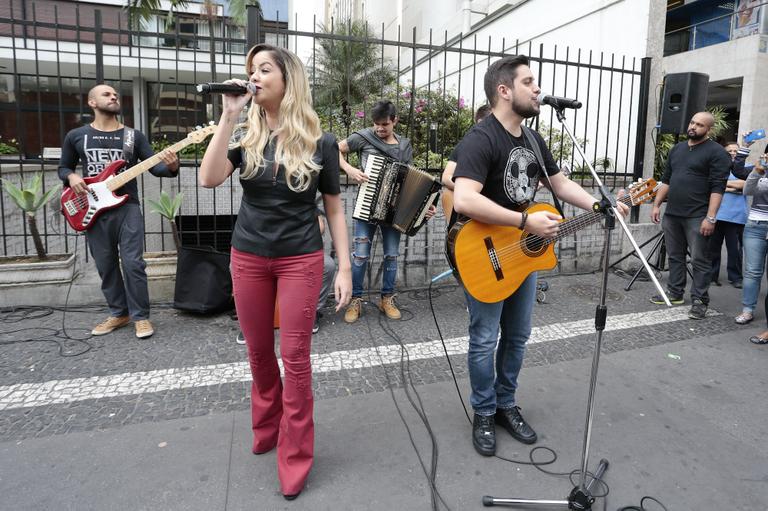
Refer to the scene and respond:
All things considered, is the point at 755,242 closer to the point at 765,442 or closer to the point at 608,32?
the point at 765,442

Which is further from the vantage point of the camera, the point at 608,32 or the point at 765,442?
the point at 608,32

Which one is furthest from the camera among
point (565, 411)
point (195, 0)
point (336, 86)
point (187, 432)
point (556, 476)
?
point (195, 0)

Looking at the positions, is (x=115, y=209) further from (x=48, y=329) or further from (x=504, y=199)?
(x=504, y=199)

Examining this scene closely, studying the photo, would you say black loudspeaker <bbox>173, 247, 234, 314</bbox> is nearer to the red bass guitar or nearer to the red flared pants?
the red bass guitar

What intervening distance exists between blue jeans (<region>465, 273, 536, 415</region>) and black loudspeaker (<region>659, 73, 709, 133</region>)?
548 centimetres

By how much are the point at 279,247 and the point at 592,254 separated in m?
5.94

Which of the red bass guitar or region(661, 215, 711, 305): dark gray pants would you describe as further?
region(661, 215, 711, 305): dark gray pants

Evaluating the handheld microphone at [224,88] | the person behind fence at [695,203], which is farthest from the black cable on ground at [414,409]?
the person behind fence at [695,203]

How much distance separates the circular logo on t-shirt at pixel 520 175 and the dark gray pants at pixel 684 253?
3.62 m

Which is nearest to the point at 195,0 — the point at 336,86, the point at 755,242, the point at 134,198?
the point at 336,86

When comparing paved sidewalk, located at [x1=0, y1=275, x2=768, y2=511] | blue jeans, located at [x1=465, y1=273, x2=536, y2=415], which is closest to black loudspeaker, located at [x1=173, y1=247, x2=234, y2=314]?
paved sidewalk, located at [x1=0, y1=275, x2=768, y2=511]

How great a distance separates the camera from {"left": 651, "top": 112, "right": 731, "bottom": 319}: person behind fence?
17.6ft

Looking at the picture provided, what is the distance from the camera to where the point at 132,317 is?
15.0ft

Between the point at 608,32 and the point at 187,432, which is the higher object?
the point at 608,32
